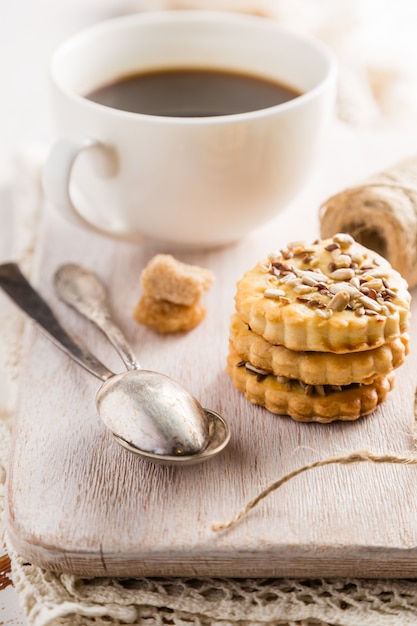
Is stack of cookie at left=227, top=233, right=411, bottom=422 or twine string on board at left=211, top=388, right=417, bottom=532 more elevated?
stack of cookie at left=227, top=233, right=411, bottom=422

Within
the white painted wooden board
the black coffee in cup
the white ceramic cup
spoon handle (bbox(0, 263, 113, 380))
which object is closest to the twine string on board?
the white painted wooden board

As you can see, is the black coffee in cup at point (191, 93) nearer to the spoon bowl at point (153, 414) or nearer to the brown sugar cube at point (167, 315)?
the brown sugar cube at point (167, 315)

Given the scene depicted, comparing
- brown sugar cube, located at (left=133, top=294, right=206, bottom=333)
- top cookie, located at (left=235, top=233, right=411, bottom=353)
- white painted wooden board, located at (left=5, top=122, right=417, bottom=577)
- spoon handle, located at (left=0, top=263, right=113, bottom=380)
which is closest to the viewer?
white painted wooden board, located at (left=5, top=122, right=417, bottom=577)

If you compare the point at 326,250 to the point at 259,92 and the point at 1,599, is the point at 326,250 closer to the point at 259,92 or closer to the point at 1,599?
the point at 259,92

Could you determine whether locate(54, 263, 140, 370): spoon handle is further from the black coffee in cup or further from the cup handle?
the black coffee in cup

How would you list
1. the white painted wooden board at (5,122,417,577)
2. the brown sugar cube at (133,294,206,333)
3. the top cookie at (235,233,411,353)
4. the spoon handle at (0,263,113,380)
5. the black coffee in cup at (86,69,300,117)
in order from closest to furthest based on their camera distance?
the white painted wooden board at (5,122,417,577), the top cookie at (235,233,411,353), the spoon handle at (0,263,113,380), the brown sugar cube at (133,294,206,333), the black coffee in cup at (86,69,300,117)

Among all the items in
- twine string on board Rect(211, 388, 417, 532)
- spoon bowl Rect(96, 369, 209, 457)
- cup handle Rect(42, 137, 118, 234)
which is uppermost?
cup handle Rect(42, 137, 118, 234)
